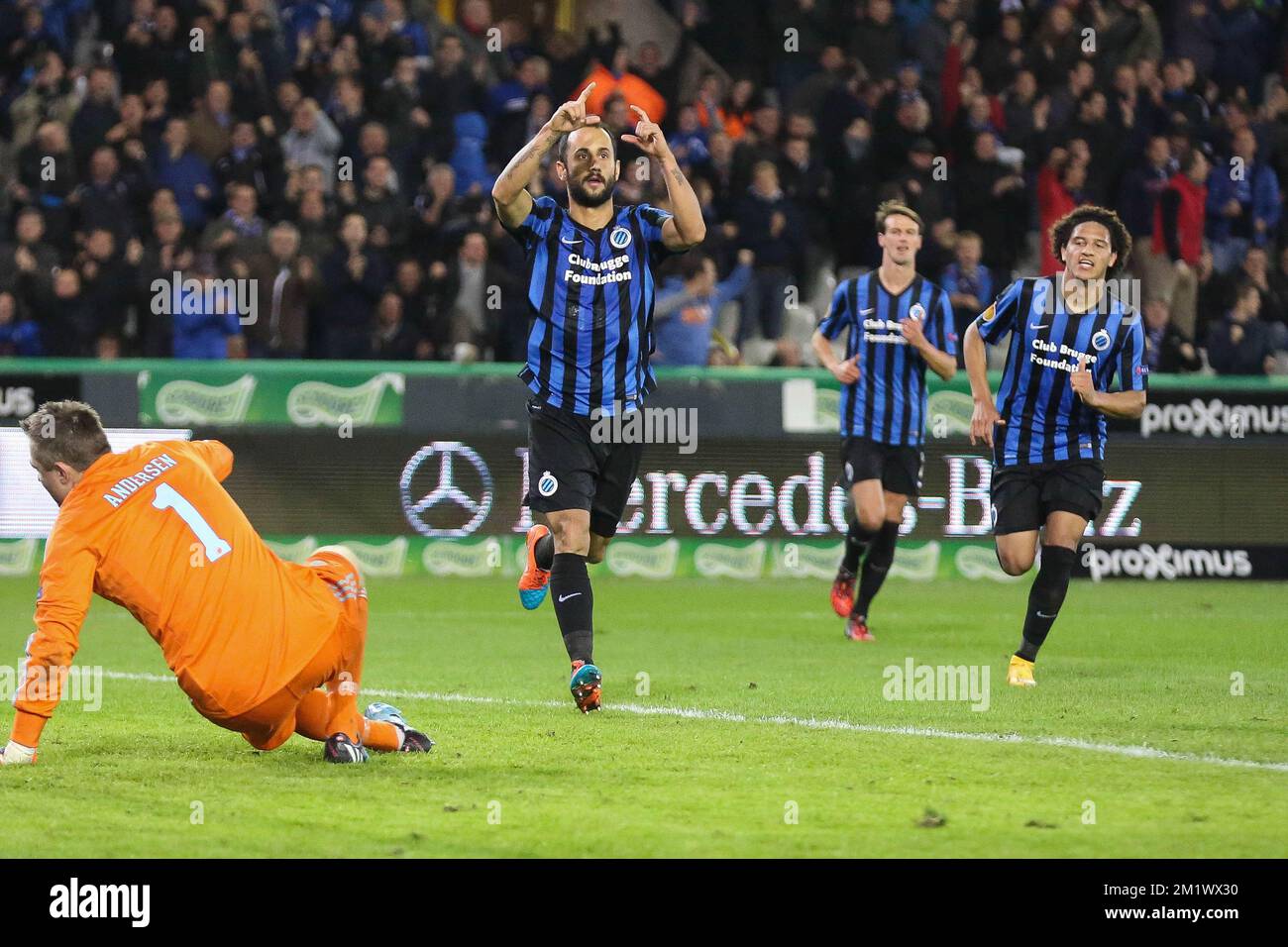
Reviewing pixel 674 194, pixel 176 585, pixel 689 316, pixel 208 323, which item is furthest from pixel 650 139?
pixel 208 323

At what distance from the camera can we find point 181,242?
16.2m

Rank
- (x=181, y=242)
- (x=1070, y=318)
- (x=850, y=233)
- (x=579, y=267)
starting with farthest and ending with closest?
(x=850, y=233), (x=181, y=242), (x=1070, y=318), (x=579, y=267)

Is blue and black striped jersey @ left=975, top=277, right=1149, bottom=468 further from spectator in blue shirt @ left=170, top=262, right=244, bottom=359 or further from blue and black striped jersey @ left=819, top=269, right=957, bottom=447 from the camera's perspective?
spectator in blue shirt @ left=170, top=262, right=244, bottom=359

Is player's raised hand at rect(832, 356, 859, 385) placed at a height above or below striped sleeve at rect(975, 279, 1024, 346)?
below

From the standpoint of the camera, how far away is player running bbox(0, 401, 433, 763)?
6273mm

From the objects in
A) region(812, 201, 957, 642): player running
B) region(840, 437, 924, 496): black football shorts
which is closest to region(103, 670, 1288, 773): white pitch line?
region(812, 201, 957, 642): player running

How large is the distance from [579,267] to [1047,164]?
415 inches

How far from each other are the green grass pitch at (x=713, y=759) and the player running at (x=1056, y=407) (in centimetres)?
63

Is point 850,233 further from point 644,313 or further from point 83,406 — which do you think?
point 83,406

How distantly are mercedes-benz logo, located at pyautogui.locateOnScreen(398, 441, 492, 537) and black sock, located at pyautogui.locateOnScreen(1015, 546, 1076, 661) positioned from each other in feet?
20.8

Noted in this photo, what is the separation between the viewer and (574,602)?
8.06 metres

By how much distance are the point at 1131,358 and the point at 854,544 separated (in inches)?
125

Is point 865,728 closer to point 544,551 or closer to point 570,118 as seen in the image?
point 544,551
